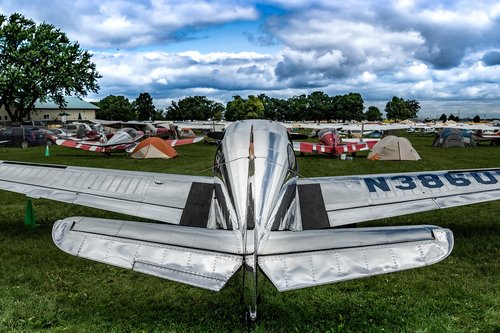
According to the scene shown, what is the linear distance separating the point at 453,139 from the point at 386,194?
Answer: 2938cm

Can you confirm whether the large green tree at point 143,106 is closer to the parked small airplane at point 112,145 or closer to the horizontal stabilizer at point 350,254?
the parked small airplane at point 112,145

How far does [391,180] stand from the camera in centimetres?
647

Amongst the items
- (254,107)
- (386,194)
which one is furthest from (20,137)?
(254,107)

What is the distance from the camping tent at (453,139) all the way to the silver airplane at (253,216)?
27865 millimetres

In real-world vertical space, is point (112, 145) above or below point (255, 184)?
below

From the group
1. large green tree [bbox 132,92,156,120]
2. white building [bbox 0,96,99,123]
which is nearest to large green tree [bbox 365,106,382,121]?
large green tree [bbox 132,92,156,120]

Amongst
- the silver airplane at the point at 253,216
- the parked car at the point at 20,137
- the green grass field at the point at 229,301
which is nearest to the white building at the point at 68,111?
the parked car at the point at 20,137

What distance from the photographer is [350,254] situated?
3.13 meters

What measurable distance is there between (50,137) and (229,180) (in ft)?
102

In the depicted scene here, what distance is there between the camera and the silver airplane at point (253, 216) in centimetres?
309

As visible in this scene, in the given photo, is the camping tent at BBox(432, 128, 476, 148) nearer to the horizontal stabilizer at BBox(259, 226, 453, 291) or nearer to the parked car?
the parked car

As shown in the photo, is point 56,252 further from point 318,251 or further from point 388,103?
point 388,103

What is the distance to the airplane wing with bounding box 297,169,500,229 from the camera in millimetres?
5875

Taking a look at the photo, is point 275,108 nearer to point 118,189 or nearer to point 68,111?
point 68,111
